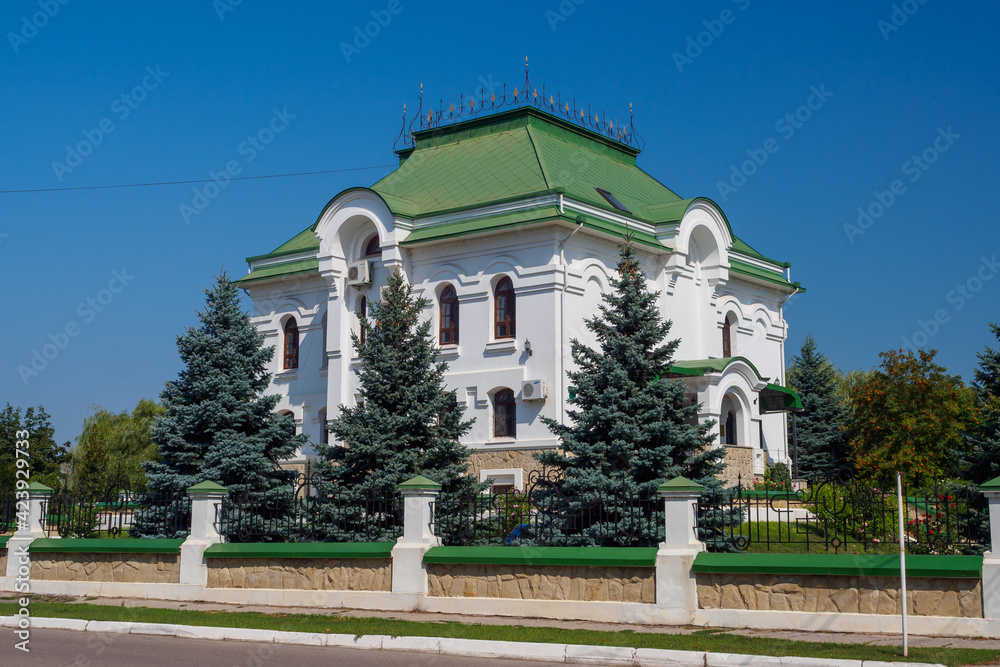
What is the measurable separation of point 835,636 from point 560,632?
3.04 m

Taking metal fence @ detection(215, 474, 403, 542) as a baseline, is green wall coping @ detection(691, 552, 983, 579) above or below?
below

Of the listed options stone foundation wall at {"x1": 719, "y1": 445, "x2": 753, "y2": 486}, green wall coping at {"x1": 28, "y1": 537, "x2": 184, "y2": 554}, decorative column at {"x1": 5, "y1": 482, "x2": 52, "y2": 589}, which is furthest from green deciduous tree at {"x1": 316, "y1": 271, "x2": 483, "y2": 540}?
stone foundation wall at {"x1": 719, "y1": 445, "x2": 753, "y2": 486}

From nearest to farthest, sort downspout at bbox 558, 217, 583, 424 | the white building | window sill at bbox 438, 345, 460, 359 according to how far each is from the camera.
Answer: downspout at bbox 558, 217, 583, 424, the white building, window sill at bbox 438, 345, 460, 359

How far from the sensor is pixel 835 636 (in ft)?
38.6

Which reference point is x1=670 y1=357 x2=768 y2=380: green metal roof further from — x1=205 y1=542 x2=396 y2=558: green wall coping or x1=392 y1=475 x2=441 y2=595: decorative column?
x1=205 y1=542 x2=396 y2=558: green wall coping

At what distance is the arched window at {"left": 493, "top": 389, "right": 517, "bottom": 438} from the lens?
90.1 ft

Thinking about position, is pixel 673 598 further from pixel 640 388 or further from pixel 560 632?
pixel 640 388

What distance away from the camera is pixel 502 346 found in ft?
90.0

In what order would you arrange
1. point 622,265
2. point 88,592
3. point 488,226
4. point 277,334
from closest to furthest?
point 88,592 → point 622,265 → point 488,226 → point 277,334

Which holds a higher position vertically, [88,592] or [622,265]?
[622,265]

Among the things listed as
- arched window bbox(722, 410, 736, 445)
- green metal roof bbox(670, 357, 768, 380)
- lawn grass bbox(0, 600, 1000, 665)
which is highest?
green metal roof bbox(670, 357, 768, 380)

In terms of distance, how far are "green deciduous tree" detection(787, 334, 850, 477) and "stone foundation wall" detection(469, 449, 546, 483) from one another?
41.8 ft

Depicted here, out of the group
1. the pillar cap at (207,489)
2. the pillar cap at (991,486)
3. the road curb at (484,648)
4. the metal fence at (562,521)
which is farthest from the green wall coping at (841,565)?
the pillar cap at (207,489)

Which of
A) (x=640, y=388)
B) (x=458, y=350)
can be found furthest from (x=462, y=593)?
(x=458, y=350)
